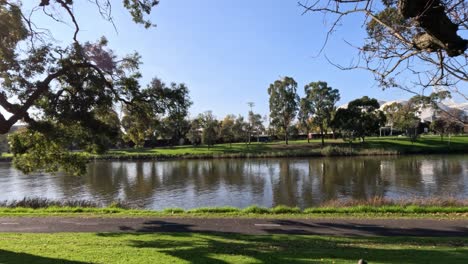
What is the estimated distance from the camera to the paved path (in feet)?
42.8

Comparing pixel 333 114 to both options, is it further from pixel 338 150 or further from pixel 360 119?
pixel 338 150

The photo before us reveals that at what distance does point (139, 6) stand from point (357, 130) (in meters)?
66.7

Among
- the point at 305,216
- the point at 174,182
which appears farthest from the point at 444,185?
the point at 174,182

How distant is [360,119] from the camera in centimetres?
7606

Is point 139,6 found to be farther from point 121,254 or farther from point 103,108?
point 121,254

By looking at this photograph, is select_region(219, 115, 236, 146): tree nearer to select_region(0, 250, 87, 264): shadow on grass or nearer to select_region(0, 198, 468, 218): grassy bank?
select_region(0, 198, 468, 218): grassy bank

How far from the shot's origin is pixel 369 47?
4344mm

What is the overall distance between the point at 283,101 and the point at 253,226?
7534cm

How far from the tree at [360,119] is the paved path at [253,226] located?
63.0 meters

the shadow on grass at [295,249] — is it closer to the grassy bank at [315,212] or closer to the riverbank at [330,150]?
the grassy bank at [315,212]

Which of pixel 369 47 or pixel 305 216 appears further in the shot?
pixel 305 216

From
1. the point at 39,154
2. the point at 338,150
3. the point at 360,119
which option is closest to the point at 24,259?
the point at 39,154

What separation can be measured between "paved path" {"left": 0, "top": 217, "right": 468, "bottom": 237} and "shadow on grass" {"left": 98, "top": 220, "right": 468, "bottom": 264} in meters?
0.52

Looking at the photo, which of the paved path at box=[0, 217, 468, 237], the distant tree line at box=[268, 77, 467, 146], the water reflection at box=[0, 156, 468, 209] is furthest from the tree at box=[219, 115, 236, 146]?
the paved path at box=[0, 217, 468, 237]
